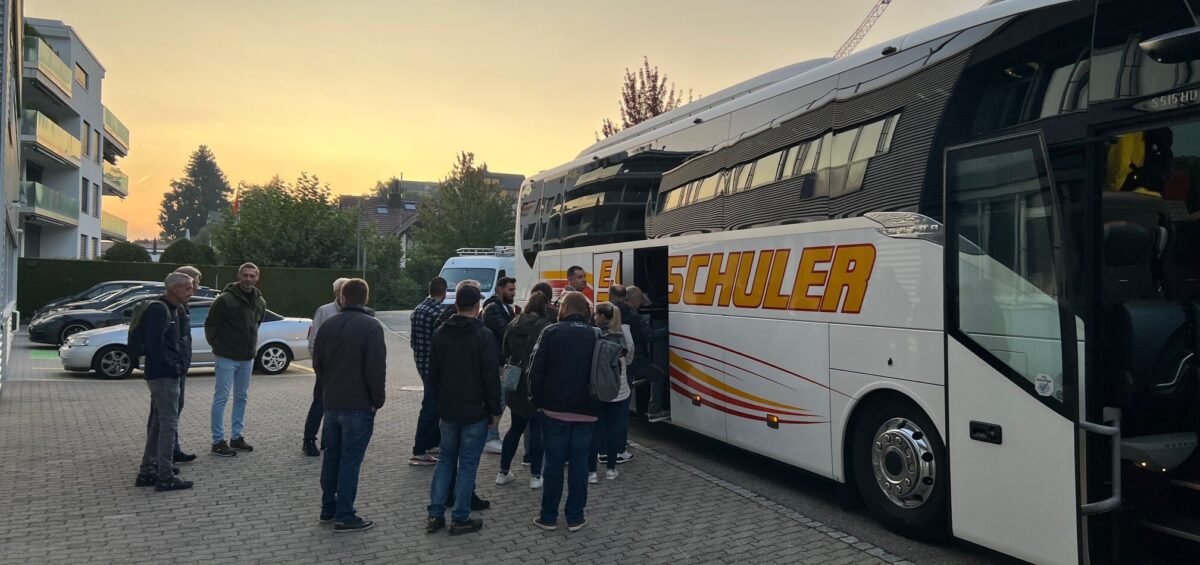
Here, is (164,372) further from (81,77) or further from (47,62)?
(81,77)

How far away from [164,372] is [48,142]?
3548 cm

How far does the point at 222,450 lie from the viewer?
8.26 metres

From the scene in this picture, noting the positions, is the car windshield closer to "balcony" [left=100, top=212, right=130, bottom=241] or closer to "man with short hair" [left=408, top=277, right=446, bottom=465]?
"man with short hair" [left=408, top=277, right=446, bottom=465]

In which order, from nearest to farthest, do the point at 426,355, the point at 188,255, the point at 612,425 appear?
the point at 612,425 < the point at 426,355 < the point at 188,255

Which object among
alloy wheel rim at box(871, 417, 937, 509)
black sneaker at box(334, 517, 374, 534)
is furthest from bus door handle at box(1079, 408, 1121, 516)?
black sneaker at box(334, 517, 374, 534)

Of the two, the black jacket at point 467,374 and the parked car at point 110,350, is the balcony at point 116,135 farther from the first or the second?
the black jacket at point 467,374

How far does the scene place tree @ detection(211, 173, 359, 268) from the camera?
1484 inches

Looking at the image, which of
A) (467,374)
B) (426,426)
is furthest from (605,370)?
(426,426)

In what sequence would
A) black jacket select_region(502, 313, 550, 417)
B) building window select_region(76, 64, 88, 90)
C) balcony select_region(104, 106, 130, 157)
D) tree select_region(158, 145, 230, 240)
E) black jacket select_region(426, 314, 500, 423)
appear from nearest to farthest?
1. black jacket select_region(426, 314, 500, 423)
2. black jacket select_region(502, 313, 550, 417)
3. building window select_region(76, 64, 88, 90)
4. balcony select_region(104, 106, 130, 157)
5. tree select_region(158, 145, 230, 240)

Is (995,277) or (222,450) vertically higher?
(995,277)

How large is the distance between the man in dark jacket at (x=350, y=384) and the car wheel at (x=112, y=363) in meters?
11.6

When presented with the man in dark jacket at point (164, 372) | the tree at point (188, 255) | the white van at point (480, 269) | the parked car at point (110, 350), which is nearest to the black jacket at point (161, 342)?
the man in dark jacket at point (164, 372)

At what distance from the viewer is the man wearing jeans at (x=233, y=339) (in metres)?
8.04

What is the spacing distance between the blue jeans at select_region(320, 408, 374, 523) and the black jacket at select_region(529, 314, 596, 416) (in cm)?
125
